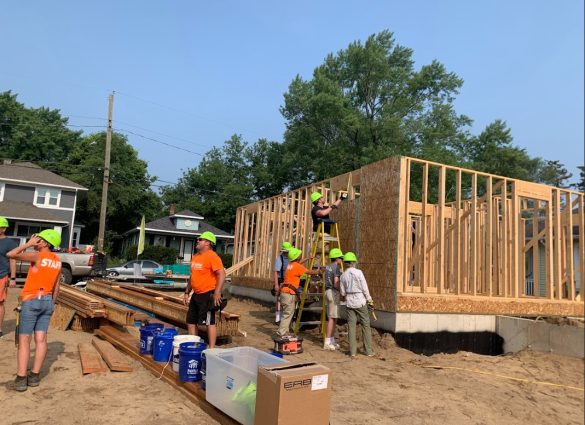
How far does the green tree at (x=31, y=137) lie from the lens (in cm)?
3944

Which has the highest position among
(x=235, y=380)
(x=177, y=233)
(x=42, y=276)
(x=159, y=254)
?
(x=177, y=233)

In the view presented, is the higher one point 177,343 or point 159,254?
point 159,254

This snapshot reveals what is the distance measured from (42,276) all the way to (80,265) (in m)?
12.1

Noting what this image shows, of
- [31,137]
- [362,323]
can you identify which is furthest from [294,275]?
[31,137]

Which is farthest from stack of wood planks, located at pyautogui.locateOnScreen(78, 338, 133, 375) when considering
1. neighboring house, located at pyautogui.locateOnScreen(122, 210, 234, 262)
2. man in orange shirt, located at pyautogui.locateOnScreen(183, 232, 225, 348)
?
neighboring house, located at pyautogui.locateOnScreen(122, 210, 234, 262)

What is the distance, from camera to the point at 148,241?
3288cm

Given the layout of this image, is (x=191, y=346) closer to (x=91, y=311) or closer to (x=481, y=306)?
(x=91, y=311)

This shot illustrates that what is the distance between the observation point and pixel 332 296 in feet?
25.3

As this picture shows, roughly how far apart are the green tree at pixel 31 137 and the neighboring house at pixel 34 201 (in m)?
9.68

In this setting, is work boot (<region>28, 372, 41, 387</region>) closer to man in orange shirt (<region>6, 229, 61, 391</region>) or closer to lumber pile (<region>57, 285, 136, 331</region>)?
man in orange shirt (<region>6, 229, 61, 391</region>)

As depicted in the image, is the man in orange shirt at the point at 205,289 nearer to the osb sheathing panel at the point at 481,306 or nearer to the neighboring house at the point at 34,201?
the osb sheathing panel at the point at 481,306

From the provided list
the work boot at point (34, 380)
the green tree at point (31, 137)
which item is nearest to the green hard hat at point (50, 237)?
the work boot at point (34, 380)

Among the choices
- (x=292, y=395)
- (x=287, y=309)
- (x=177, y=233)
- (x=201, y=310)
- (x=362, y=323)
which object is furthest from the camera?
(x=177, y=233)

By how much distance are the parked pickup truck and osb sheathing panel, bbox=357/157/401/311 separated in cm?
1113
